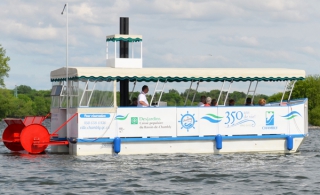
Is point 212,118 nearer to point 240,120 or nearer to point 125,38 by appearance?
point 240,120

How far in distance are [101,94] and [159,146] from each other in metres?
2.64

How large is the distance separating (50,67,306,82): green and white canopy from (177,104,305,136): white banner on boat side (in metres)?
1.09

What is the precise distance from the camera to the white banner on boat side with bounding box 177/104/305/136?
25625 mm

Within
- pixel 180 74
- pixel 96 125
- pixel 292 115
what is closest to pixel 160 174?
pixel 96 125

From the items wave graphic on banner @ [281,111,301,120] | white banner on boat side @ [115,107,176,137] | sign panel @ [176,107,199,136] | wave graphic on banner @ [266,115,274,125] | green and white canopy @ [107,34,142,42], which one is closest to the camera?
white banner on boat side @ [115,107,176,137]

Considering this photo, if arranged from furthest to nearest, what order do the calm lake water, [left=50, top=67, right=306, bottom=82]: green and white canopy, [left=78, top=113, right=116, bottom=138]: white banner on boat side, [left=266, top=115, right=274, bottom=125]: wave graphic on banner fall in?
[left=266, top=115, right=274, bottom=125]: wave graphic on banner, [left=50, top=67, right=306, bottom=82]: green and white canopy, [left=78, top=113, right=116, bottom=138]: white banner on boat side, the calm lake water

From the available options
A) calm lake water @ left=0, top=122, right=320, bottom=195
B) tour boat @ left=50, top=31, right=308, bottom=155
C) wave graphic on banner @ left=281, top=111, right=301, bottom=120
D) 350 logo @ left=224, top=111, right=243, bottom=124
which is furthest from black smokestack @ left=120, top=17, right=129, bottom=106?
wave graphic on banner @ left=281, top=111, right=301, bottom=120

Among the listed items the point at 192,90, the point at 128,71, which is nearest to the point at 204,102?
the point at 192,90

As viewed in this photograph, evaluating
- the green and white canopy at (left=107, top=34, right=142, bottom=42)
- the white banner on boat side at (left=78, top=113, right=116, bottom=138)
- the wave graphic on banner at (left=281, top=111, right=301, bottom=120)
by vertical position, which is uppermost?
the green and white canopy at (left=107, top=34, right=142, bottom=42)

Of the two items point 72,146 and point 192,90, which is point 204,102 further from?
point 72,146

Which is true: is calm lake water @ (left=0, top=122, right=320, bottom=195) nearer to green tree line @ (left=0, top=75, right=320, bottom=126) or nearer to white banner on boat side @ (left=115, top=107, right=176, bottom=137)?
white banner on boat side @ (left=115, top=107, right=176, bottom=137)

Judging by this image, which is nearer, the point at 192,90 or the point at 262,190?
the point at 262,190

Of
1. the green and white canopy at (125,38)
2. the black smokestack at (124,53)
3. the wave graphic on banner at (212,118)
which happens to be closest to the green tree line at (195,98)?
the black smokestack at (124,53)

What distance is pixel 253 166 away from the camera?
76.9 ft
